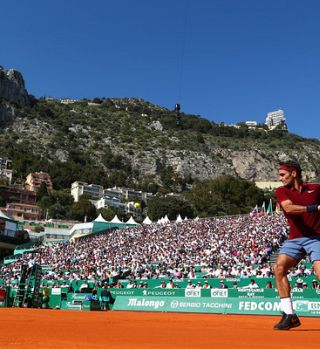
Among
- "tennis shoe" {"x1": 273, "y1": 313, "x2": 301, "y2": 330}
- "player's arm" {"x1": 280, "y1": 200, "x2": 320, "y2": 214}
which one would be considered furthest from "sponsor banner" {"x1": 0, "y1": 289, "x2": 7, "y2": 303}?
"player's arm" {"x1": 280, "y1": 200, "x2": 320, "y2": 214}

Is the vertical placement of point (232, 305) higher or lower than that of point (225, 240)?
lower

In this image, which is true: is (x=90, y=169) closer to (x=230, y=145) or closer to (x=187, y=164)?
(x=187, y=164)

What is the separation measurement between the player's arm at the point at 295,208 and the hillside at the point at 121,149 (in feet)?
427

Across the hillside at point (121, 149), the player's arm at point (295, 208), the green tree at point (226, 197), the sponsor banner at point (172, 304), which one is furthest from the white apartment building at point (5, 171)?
the player's arm at point (295, 208)

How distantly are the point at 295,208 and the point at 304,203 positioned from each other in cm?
22

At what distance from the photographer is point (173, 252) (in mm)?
33656

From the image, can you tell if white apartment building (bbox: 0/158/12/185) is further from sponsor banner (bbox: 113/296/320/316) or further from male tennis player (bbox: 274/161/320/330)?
male tennis player (bbox: 274/161/320/330)

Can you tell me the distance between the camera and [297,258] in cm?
607

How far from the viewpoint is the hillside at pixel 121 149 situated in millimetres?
140750

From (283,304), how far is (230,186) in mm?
97352

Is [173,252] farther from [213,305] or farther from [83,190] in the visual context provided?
[83,190]

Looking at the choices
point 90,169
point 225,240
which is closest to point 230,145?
point 90,169

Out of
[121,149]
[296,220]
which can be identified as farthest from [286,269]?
[121,149]

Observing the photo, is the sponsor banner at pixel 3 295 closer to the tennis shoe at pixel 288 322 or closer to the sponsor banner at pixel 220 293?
the sponsor banner at pixel 220 293
